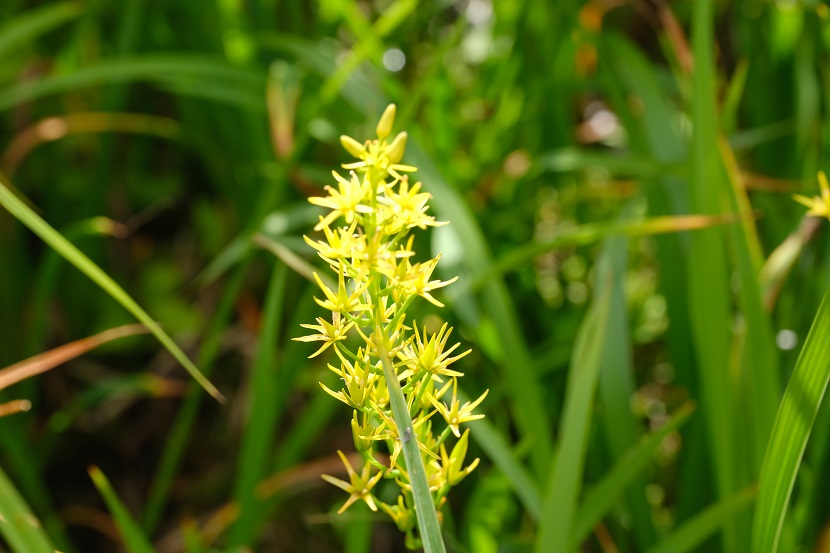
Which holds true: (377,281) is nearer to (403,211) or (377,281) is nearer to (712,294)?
(403,211)

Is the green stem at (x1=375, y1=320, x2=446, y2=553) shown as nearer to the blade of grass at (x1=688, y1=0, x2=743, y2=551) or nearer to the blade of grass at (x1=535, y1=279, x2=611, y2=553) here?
the blade of grass at (x1=535, y1=279, x2=611, y2=553)

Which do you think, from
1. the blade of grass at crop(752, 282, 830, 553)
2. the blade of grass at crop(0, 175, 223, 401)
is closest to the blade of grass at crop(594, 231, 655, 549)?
the blade of grass at crop(752, 282, 830, 553)

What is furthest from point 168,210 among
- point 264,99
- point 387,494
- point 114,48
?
point 387,494

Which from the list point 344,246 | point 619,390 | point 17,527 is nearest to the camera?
point 344,246

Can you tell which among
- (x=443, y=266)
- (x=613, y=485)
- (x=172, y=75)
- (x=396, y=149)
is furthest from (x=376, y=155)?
(x=172, y=75)

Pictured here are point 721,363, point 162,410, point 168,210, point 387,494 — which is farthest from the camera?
point 168,210

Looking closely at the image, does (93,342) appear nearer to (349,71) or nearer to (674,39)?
(349,71)
